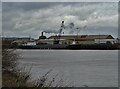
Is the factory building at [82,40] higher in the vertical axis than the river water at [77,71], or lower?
higher

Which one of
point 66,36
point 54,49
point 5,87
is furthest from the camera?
point 66,36

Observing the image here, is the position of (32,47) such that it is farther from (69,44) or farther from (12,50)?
(12,50)

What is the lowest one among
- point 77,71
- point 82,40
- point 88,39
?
point 77,71

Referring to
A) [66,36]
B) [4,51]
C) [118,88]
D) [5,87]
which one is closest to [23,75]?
[4,51]

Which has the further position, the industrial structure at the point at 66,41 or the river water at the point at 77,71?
the industrial structure at the point at 66,41

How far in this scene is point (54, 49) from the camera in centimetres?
10450

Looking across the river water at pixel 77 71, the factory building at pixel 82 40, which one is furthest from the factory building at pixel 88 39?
the river water at pixel 77 71

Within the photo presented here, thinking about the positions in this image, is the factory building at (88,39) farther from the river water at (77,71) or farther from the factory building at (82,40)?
the river water at (77,71)

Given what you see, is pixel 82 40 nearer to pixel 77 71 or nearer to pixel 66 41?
pixel 66 41

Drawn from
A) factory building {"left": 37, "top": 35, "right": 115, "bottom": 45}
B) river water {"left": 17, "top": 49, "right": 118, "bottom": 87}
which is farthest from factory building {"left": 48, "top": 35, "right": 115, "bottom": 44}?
river water {"left": 17, "top": 49, "right": 118, "bottom": 87}

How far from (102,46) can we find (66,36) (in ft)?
79.6

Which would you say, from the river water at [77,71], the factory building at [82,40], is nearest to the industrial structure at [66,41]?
the factory building at [82,40]

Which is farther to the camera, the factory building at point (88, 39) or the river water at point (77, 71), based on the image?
the factory building at point (88, 39)

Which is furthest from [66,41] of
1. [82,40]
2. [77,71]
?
[77,71]
